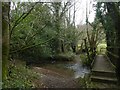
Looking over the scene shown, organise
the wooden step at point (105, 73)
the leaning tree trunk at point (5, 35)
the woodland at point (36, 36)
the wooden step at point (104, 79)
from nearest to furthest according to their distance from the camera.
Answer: the leaning tree trunk at point (5, 35) → the woodland at point (36, 36) → the wooden step at point (104, 79) → the wooden step at point (105, 73)

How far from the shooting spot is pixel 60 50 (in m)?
8.44

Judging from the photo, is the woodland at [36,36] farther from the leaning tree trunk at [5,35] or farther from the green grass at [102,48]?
the green grass at [102,48]

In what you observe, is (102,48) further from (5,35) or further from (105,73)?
(5,35)

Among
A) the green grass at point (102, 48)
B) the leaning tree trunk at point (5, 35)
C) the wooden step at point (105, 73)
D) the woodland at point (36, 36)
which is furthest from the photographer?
the green grass at point (102, 48)

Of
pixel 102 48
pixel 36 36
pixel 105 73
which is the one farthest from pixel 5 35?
pixel 102 48

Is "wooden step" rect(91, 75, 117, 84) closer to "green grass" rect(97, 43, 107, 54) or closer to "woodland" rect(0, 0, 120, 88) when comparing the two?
"woodland" rect(0, 0, 120, 88)

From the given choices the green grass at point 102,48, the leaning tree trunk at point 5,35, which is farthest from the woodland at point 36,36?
the green grass at point 102,48

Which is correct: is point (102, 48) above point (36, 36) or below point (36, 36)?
below

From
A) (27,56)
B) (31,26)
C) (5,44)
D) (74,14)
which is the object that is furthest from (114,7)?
(74,14)

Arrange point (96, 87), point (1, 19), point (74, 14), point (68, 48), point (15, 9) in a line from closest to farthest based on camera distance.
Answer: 1. point (1, 19)
2. point (15, 9)
3. point (96, 87)
4. point (74, 14)
5. point (68, 48)

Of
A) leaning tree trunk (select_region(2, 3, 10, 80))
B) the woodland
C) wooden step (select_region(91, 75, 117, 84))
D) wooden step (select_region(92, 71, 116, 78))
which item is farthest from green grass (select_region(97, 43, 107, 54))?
leaning tree trunk (select_region(2, 3, 10, 80))

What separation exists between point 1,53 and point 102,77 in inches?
85.5

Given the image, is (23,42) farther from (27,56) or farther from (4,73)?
(27,56)

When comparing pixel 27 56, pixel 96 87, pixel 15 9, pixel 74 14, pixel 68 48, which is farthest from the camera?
pixel 68 48
